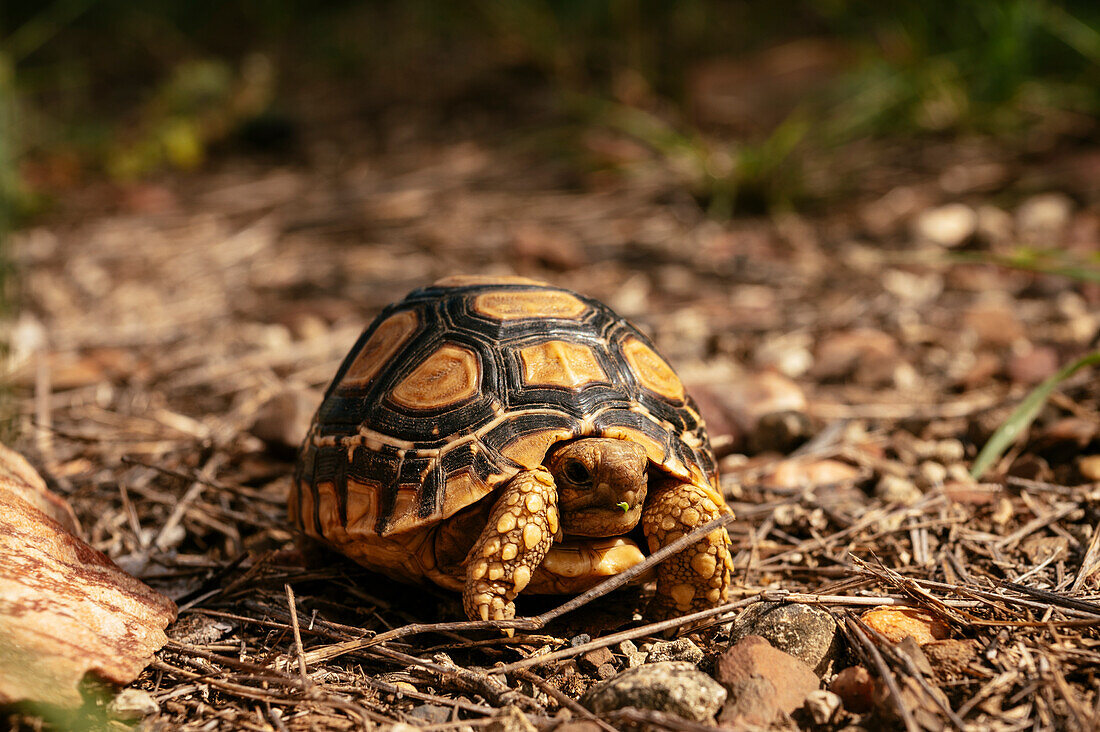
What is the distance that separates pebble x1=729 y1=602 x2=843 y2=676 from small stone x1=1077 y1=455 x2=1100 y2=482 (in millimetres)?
1242

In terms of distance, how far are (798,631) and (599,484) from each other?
550 millimetres

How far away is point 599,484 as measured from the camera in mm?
2010

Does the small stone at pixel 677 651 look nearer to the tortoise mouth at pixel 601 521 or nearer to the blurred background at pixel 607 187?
the tortoise mouth at pixel 601 521

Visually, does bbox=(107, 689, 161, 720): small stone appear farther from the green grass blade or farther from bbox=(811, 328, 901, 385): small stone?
bbox=(811, 328, 901, 385): small stone

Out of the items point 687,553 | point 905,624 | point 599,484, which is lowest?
point 905,624

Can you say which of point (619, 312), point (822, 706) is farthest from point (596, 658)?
point (619, 312)

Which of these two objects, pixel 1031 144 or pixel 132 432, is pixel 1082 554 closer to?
pixel 132 432

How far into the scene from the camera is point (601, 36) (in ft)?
25.1

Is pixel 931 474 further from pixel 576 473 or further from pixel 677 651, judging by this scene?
pixel 576 473

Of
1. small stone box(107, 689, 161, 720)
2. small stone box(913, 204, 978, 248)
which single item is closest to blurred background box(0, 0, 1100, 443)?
small stone box(913, 204, 978, 248)

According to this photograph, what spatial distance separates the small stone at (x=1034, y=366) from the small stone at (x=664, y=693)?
7.94 feet

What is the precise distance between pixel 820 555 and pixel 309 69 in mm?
8420

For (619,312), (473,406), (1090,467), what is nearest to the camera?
(473,406)

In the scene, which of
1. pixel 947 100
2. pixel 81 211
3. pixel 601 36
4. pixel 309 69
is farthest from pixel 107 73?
pixel 947 100
